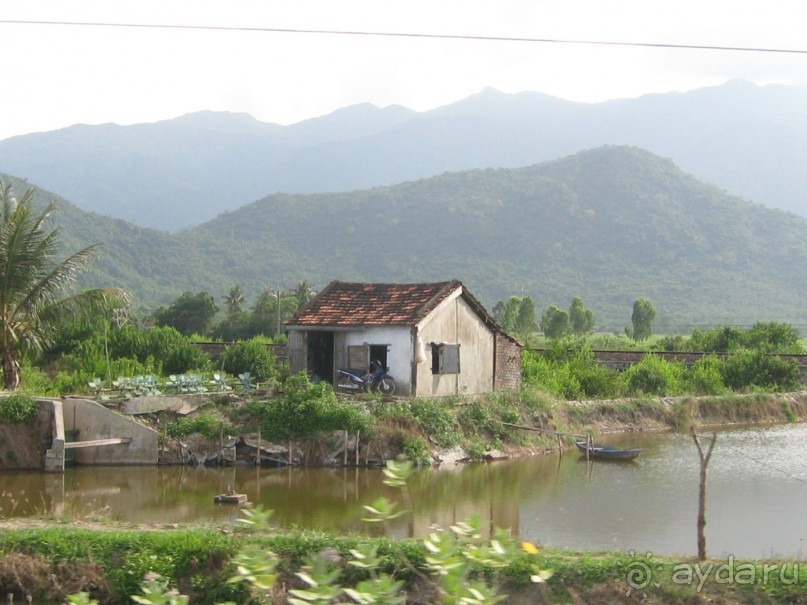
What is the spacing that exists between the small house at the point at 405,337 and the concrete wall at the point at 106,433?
5765mm

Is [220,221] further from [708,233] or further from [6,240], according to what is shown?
[6,240]

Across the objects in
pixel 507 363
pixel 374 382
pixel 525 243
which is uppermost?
pixel 525 243

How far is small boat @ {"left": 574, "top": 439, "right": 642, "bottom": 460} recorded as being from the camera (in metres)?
24.3

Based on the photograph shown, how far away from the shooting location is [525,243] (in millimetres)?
130000

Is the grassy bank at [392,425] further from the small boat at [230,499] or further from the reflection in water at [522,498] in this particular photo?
the small boat at [230,499]

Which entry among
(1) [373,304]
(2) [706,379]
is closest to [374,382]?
(1) [373,304]

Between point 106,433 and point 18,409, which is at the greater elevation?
point 18,409

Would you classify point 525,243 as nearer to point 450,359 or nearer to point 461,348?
point 461,348

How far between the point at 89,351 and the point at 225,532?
21.0 meters

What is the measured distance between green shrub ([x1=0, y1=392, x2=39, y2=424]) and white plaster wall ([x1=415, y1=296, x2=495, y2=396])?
945 centimetres

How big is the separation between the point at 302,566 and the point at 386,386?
13.4 meters

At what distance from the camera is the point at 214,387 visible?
24.7 m

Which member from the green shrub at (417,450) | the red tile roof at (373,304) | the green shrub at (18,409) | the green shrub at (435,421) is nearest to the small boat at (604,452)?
the green shrub at (435,421)

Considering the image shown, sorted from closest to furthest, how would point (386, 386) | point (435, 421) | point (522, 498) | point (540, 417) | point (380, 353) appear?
point (522, 498)
point (435, 421)
point (386, 386)
point (380, 353)
point (540, 417)
